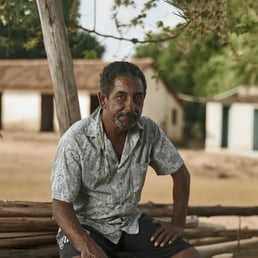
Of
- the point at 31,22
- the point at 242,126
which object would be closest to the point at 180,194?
the point at 31,22

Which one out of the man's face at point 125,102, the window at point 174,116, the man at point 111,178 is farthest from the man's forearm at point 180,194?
the window at point 174,116

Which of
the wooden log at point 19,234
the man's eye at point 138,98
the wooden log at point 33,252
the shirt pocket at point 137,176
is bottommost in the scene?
the wooden log at point 33,252

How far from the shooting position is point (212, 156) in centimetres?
1862

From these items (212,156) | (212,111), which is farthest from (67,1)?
(212,111)

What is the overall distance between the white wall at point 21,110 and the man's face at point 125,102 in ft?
69.8

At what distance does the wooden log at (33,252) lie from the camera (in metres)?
3.38

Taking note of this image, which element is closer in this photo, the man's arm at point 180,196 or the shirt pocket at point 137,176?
the shirt pocket at point 137,176

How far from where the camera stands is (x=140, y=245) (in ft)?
9.88

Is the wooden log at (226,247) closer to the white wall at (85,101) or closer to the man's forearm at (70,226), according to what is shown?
the man's forearm at (70,226)

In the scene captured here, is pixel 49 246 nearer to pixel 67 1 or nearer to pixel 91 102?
pixel 67 1

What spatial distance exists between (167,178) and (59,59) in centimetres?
1288

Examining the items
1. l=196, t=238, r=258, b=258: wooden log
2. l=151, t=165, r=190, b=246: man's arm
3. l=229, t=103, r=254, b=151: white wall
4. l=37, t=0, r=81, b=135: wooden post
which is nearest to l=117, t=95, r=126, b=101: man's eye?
l=151, t=165, r=190, b=246: man's arm

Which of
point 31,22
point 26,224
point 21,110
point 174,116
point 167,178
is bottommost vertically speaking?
point 167,178

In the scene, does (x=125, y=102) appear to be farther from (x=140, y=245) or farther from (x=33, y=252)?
(x=33, y=252)
